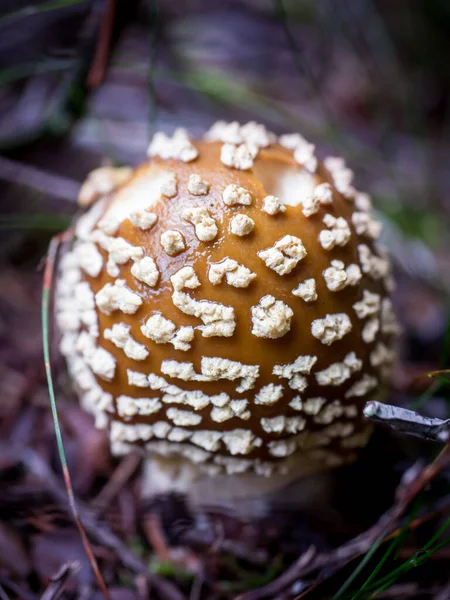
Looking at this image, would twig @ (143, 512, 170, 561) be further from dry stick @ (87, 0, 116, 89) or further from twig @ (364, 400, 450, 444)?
dry stick @ (87, 0, 116, 89)

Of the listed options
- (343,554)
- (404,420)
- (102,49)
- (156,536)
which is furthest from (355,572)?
(102,49)

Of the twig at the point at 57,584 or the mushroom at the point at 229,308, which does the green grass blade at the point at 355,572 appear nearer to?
the mushroom at the point at 229,308

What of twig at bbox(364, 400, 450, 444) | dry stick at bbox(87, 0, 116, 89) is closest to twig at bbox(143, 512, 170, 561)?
twig at bbox(364, 400, 450, 444)

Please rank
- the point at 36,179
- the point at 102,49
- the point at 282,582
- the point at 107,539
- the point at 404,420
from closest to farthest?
the point at 404,420 → the point at 282,582 → the point at 107,539 → the point at 102,49 → the point at 36,179

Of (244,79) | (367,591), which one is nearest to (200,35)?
(244,79)

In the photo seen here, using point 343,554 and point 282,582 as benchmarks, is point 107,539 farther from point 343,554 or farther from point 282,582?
point 343,554
